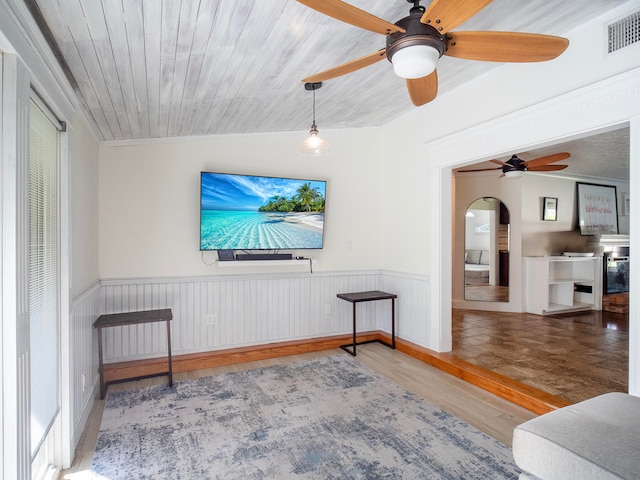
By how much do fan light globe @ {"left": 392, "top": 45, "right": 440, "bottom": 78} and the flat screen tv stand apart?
2475 millimetres

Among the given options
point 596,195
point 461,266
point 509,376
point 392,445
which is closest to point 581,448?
point 392,445

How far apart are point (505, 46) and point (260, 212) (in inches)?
113

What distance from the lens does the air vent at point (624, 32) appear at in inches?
87.0

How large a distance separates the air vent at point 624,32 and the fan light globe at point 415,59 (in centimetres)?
141

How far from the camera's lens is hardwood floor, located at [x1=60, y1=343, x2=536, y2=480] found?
2436mm

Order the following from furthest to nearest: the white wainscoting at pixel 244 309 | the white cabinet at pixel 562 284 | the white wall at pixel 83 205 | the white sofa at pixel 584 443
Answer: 1. the white cabinet at pixel 562 284
2. the white wainscoting at pixel 244 309
3. the white wall at pixel 83 205
4. the white sofa at pixel 584 443

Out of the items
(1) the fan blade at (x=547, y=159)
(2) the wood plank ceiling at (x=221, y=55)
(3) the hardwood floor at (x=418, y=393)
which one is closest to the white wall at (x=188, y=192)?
(2) the wood plank ceiling at (x=221, y=55)

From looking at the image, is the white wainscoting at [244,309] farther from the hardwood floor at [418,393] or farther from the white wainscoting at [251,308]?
the hardwood floor at [418,393]

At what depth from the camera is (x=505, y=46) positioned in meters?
1.78

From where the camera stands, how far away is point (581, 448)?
1.43 metres

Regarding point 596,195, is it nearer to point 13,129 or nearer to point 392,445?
point 392,445

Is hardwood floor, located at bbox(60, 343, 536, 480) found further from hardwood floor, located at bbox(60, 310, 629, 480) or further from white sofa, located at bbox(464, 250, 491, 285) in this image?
white sofa, located at bbox(464, 250, 491, 285)

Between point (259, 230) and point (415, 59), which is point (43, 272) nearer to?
point (415, 59)

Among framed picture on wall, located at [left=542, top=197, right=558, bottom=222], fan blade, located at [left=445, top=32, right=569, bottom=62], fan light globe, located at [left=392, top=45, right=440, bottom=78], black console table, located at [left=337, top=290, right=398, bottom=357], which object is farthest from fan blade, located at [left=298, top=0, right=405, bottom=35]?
framed picture on wall, located at [left=542, top=197, right=558, bottom=222]
